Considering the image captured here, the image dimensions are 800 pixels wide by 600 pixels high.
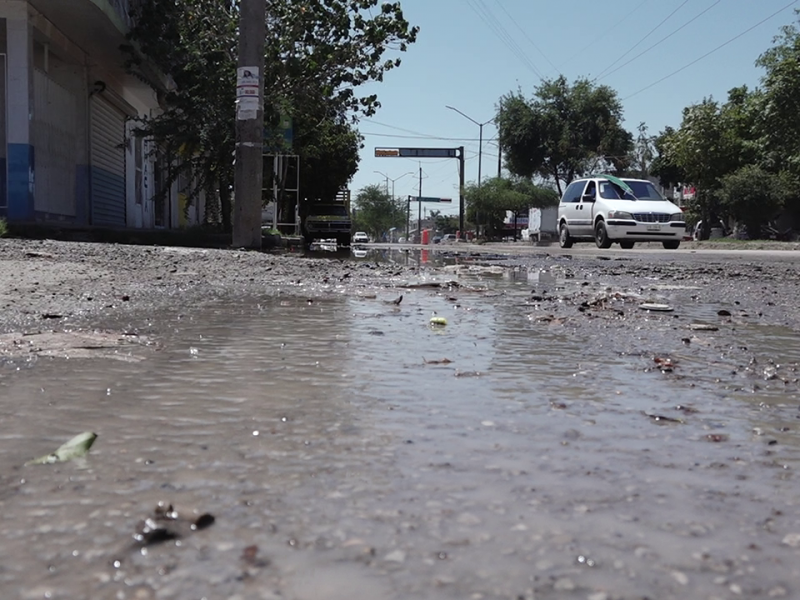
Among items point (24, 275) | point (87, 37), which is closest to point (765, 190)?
point (87, 37)

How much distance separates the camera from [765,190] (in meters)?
38.7

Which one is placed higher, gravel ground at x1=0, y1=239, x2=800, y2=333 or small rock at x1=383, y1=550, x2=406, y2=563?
gravel ground at x1=0, y1=239, x2=800, y2=333

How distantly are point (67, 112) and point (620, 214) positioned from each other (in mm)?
11519

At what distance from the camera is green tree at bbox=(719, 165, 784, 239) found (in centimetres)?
3862

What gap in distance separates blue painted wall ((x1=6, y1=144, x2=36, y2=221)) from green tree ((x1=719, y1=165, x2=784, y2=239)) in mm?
32464

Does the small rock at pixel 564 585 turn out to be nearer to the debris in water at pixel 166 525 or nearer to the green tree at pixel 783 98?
the debris in water at pixel 166 525

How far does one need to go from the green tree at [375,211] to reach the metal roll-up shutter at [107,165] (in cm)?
10470

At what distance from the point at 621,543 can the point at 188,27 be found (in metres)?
18.5

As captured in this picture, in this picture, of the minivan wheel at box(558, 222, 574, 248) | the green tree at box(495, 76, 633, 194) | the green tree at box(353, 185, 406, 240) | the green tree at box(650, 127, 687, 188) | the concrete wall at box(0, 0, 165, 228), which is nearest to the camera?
the concrete wall at box(0, 0, 165, 228)

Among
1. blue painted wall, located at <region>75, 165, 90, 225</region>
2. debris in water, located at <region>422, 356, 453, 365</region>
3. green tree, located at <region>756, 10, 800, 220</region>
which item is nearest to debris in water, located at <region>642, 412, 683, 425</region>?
debris in water, located at <region>422, 356, 453, 365</region>

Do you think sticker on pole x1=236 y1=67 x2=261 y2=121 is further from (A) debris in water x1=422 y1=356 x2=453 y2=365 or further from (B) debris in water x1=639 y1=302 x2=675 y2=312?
(A) debris in water x1=422 y1=356 x2=453 y2=365

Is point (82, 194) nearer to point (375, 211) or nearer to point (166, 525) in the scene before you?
point (166, 525)

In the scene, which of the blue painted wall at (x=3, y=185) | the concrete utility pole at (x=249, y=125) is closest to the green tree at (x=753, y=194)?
the concrete utility pole at (x=249, y=125)

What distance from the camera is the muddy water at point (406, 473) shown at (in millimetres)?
1351
